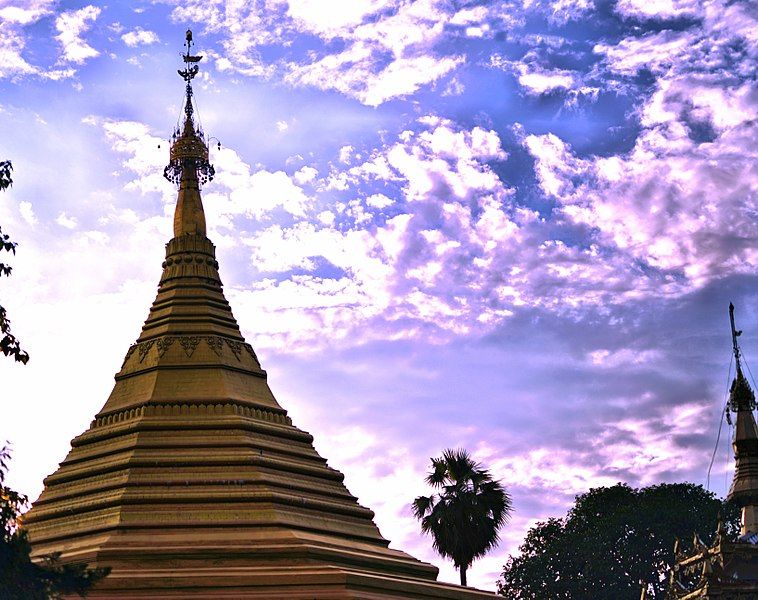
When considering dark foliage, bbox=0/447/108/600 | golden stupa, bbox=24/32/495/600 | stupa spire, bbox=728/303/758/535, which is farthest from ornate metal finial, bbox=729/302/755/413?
dark foliage, bbox=0/447/108/600

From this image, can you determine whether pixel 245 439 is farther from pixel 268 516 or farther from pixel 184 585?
pixel 184 585

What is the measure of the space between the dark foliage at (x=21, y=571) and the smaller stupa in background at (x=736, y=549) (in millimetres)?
28804

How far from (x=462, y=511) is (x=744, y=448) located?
12.8m

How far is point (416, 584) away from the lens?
43656mm

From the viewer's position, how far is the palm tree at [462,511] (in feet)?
161

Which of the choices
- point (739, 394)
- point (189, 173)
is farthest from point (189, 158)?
point (739, 394)

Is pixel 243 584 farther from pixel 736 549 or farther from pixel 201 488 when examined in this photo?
pixel 736 549

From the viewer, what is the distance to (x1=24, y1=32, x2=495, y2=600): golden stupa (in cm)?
4175

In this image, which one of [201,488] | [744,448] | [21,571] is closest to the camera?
[21,571]

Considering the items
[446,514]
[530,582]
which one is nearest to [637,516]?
[530,582]

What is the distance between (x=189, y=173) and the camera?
177 ft

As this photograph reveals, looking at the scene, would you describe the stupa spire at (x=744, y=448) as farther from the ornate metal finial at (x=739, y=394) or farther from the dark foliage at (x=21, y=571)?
the dark foliage at (x=21, y=571)

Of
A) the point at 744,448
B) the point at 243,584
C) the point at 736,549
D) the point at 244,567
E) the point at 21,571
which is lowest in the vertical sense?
the point at 21,571

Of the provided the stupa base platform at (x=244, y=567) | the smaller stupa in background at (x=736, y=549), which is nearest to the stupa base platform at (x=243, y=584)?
the stupa base platform at (x=244, y=567)
